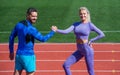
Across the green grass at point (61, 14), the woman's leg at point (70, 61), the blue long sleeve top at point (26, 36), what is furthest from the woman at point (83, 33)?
the green grass at point (61, 14)

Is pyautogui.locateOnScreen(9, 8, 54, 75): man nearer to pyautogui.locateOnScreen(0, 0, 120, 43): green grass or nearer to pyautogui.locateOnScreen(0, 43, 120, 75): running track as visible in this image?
pyautogui.locateOnScreen(0, 43, 120, 75): running track

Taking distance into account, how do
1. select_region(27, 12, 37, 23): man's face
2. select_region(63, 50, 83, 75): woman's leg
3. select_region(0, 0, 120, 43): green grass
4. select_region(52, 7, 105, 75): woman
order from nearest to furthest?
select_region(27, 12, 37, 23): man's face, select_region(52, 7, 105, 75): woman, select_region(63, 50, 83, 75): woman's leg, select_region(0, 0, 120, 43): green grass

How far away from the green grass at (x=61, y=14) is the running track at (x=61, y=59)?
102cm

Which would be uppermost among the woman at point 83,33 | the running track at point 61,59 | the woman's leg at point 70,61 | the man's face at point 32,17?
the man's face at point 32,17

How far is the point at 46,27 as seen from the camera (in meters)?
18.1

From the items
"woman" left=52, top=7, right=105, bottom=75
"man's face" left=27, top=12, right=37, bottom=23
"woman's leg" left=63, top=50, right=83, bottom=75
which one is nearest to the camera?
"man's face" left=27, top=12, right=37, bottom=23

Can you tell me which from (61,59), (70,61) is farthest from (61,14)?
(70,61)

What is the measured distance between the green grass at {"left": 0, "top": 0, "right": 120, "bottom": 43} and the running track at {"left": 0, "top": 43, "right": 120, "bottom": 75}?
1016 mm

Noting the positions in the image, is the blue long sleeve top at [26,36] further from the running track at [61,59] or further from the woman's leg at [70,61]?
the running track at [61,59]

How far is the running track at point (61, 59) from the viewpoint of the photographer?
Answer: 11797mm

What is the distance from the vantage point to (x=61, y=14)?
20.7 metres

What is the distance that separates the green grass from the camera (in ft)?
55.5

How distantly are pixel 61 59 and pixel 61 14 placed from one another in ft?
25.7

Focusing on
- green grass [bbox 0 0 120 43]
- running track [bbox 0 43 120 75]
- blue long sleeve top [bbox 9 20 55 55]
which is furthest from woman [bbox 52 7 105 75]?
green grass [bbox 0 0 120 43]
